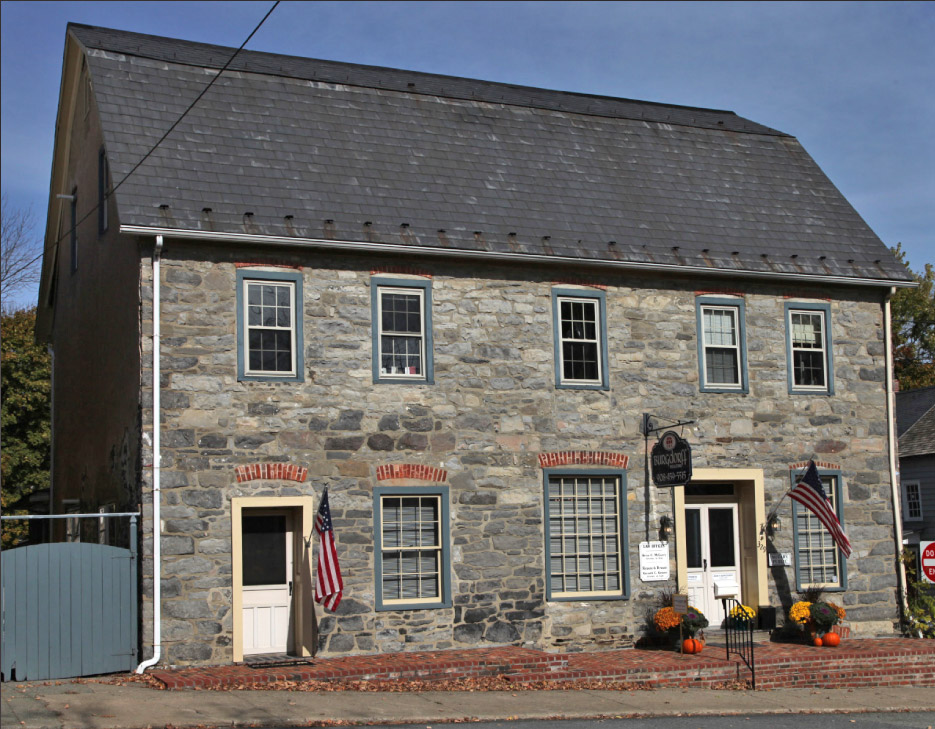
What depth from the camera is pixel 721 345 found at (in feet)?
60.5

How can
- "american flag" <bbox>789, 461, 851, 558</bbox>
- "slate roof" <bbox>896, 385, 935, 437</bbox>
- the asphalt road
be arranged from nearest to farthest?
the asphalt road < "american flag" <bbox>789, 461, 851, 558</bbox> < "slate roof" <bbox>896, 385, 935, 437</bbox>

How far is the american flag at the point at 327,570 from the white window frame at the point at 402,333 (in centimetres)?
215

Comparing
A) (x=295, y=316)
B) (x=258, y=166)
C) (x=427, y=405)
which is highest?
(x=258, y=166)

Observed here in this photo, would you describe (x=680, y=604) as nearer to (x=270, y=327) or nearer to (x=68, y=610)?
(x=270, y=327)

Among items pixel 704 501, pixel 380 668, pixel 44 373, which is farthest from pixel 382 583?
pixel 44 373

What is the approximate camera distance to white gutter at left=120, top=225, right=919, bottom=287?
15.1 metres

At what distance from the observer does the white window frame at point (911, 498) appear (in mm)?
34281

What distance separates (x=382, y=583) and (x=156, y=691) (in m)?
3.70

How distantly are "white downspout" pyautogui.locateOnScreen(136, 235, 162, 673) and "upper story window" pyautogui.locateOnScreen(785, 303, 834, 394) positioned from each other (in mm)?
10096

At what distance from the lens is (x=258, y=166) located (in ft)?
54.8

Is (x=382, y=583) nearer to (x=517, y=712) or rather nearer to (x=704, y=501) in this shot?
(x=517, y=712)

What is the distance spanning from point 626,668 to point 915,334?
1264 inches

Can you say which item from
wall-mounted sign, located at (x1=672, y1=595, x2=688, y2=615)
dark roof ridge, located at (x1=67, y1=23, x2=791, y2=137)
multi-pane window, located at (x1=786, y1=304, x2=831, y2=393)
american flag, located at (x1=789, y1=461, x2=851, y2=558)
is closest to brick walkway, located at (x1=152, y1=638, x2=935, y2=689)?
wall-mounted sign, located at (x1=672, y1=595, x2=688, y2=615)

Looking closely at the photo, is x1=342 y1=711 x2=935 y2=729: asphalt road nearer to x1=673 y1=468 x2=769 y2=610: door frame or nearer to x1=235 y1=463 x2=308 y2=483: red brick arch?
x1=673 y1=468 x2=769 y2=610: door frame
